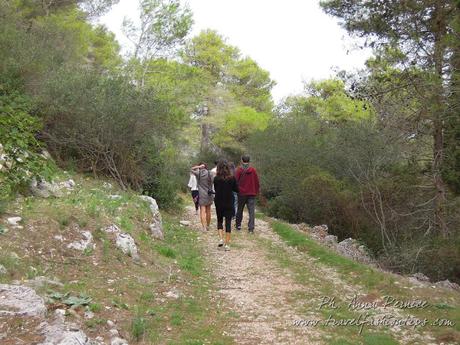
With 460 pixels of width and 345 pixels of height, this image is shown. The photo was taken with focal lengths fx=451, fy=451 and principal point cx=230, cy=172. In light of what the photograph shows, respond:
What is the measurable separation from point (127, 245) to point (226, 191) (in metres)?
3.01

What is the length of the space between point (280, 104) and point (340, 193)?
2192 centimetres

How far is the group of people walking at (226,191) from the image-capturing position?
386 inches

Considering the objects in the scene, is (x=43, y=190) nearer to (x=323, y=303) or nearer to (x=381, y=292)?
(x=323, y=303)

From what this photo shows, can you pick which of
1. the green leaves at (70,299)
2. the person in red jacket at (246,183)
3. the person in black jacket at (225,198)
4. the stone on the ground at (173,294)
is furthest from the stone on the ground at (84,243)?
the person in red jacket at (246,183)

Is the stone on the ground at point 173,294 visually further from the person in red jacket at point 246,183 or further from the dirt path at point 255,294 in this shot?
the person in red jacket at point 246,183

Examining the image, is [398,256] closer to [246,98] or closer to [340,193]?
[340,193]

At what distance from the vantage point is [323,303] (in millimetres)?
6414

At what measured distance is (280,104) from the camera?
120ft

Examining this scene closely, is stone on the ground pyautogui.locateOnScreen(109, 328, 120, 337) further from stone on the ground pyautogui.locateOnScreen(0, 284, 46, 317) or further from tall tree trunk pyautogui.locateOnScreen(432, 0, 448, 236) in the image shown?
tall tree trunk pyautogui.locateOnScreen(432, 0, 448, 236)

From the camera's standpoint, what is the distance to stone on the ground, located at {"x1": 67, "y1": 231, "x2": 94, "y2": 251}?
6.51 meters

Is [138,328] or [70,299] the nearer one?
[138,328]

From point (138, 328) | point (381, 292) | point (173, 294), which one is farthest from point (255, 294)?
point (138, 328)

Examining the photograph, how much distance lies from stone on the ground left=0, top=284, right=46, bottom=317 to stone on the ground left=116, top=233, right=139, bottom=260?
2.62 meters

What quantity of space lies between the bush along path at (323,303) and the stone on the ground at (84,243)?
202cm
